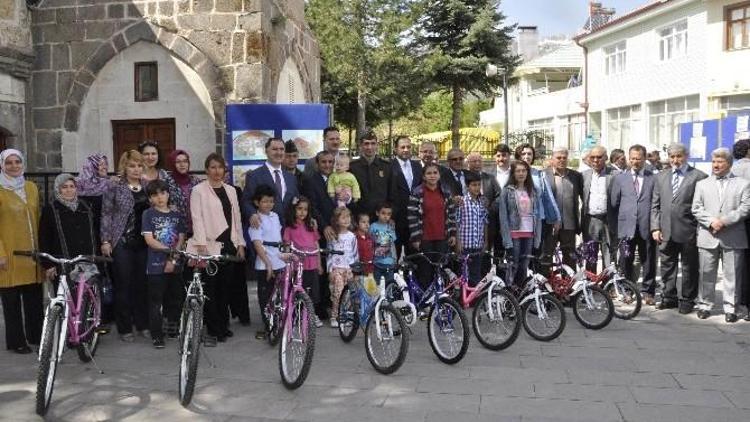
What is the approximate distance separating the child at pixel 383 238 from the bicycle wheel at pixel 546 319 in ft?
4.30

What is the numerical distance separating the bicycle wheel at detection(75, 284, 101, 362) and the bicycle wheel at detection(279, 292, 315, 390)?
1574mm

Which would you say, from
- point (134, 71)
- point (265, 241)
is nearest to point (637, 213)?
point (265, 241)

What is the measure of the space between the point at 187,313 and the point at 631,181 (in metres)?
5.26

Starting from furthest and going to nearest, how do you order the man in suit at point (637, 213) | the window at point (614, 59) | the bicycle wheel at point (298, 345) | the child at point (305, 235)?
the window at point (614, 59) → the man in suit at point (637, 213) → the child at point (305, 235) → the bicycle wheel at point (298, 345)

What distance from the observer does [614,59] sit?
31156 millimetres

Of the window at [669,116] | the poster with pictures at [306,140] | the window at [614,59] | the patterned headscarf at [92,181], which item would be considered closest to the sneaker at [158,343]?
the patterned headscarf at [92,181]

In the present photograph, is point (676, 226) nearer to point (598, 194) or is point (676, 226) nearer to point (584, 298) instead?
point (598, 194)

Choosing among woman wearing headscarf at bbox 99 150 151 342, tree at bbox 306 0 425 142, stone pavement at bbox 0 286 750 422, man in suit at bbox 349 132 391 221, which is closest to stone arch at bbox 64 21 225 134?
man in suit at bbox 349 132 391 221

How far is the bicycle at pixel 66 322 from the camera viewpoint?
4613 mm

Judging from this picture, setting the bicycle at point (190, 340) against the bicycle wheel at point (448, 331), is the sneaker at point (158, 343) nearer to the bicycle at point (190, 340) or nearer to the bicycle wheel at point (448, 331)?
the bicycle at point (190, 340)

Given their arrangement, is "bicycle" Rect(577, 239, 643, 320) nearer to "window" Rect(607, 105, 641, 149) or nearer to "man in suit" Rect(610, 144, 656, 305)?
"man in suit" Rect(610, 144, 656, 305)

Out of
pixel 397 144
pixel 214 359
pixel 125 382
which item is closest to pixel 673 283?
pixel 397 144

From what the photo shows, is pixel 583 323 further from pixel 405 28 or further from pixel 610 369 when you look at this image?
pixel 405 28

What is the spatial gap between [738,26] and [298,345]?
2307 cm
